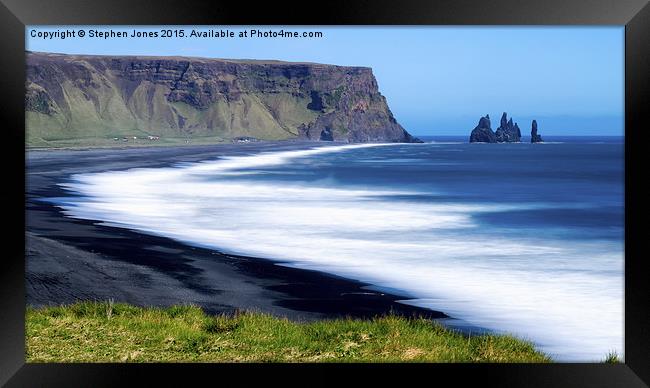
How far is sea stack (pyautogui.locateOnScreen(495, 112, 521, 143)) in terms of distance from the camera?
376 feet

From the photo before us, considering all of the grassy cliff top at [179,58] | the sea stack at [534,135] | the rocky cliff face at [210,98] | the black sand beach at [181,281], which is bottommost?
the black sand beach at [181,281]

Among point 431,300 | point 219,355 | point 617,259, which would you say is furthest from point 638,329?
point 617,259

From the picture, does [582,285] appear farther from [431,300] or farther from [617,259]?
[431,300]

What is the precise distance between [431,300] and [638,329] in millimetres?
6850

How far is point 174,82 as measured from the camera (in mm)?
168625

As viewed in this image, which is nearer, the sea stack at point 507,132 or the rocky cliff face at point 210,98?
the sea stack at point 507,132

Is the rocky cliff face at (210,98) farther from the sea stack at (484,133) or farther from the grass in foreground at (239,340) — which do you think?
the grass in foreground at (239,340)

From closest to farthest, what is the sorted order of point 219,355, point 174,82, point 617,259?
point 219,355
point 617,259
point 174,82

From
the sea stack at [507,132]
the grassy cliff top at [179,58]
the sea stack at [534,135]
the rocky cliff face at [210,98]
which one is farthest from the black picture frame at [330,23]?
the grassy cliff top at [179,58]

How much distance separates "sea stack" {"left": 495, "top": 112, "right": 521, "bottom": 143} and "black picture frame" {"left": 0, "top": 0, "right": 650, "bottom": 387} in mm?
109745

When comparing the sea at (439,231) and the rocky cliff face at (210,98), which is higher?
the rocky cliff face at (210,98)

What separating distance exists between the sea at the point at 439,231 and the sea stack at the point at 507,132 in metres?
68.0

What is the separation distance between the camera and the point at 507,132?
115m

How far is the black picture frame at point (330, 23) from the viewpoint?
20.5 ft
